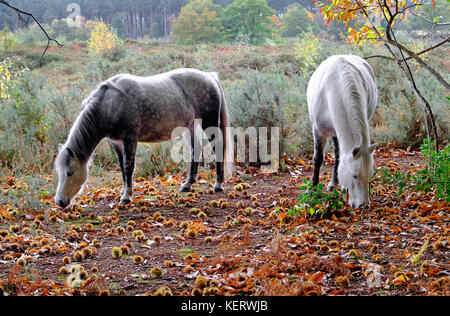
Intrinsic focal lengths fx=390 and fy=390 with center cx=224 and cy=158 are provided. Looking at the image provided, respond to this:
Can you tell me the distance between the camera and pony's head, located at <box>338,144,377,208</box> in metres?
3.69

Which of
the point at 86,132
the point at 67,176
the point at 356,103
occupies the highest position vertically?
the point at 356,103

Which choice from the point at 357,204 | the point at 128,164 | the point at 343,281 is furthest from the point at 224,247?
the point at 128,164

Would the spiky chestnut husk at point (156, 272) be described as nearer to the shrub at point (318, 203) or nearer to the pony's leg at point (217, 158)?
the shrub at point (318, 203)

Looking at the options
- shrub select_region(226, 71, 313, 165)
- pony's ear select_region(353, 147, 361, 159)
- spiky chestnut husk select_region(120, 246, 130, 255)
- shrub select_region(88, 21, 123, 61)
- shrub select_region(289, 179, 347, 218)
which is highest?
shrub select_region(88, 21, 123, 61)

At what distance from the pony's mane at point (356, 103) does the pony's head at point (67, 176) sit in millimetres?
3016

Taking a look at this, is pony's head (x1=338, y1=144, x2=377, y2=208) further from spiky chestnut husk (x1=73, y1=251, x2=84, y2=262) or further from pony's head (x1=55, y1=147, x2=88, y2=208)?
pony's head (x1=55, y1=147, x2=88, y2=208)

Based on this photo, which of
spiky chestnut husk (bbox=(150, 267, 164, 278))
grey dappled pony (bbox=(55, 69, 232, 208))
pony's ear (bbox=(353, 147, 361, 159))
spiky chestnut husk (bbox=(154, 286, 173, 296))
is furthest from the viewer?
grey dappled pony (bbox=(55, 69, 232, 208))

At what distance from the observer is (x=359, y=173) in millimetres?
3688

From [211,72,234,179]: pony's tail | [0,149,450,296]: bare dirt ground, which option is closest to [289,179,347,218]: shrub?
[0,149,450,296]: bare dirt ground

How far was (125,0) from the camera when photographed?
29016 millimetres

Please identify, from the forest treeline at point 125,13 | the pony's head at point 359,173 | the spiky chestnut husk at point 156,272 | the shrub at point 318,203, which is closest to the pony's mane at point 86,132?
the spiky chestnut husk at point 156,272

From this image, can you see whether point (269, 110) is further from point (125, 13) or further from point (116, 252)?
point (125, 13)

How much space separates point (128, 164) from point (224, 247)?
2170 millimetres
